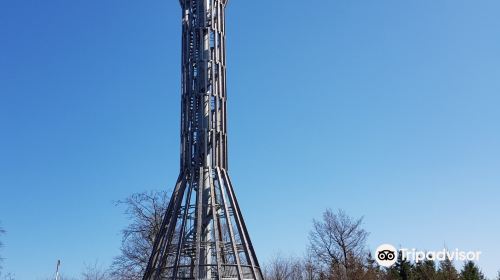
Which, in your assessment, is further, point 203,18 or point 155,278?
point 203,18

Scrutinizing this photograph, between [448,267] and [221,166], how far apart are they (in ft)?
108

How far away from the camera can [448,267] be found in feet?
147

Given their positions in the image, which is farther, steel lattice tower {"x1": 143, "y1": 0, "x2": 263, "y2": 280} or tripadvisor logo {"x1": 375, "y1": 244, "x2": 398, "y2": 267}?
tripadvisor logo {"x1": 375, "y1": 244, "x2": 398, "y2": 267}

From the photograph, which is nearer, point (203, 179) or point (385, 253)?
point (203, 179)

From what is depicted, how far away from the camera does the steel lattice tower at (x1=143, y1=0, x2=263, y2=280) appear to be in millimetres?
20172

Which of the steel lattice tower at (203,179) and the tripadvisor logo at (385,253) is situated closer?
the steel lattice tower at (203,179)

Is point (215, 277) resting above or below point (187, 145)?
below

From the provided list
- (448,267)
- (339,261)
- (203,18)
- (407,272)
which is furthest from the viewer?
(407,272)

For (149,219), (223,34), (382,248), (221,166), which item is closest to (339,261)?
(382,248)

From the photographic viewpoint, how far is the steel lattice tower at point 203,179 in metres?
20.2

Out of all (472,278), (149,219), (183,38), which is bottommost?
(472,278)

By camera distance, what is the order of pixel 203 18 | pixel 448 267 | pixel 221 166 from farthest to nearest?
pixel 448 267
pixel 203 18
pixel 221 166

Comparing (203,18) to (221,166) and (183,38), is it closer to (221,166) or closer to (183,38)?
(183,38)

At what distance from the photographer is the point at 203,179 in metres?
21.6
